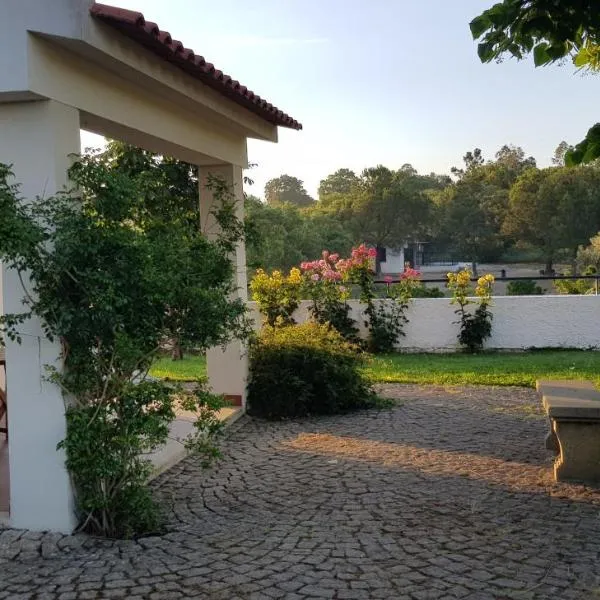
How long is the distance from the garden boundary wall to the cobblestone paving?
664cm

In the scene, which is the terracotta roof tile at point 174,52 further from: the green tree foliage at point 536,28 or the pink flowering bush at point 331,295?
the pink flowering bush at point 331,295

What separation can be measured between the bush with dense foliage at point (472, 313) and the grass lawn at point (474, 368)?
33 cm

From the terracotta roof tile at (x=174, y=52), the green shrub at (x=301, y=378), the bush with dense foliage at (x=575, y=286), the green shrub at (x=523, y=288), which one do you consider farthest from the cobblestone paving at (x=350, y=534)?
the green shrub at (x=523, y=288)

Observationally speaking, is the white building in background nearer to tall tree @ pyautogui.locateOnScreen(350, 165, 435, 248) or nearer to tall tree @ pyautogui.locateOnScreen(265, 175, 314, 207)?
tall tree @ pyautogui.locateOnScreen(350, 165, 435, 248)

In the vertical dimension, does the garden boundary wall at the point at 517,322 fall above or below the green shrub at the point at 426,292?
below

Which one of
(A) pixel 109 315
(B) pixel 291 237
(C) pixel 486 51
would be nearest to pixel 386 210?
(B) pixel 291 237

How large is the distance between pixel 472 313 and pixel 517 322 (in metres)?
0.87

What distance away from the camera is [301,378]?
845 centimetres

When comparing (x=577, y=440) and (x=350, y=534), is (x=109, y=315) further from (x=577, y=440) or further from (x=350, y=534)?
(x=577, y=440)

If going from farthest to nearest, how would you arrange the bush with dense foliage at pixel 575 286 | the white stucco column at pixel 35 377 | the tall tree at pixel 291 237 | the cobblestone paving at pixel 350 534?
the tall tree at pixel 291 237
the bush with dense foliage at pixel 575 286
the white stucco column at pixel 35 377
the cobblestone paving at pixel 350 534

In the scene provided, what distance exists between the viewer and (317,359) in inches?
331

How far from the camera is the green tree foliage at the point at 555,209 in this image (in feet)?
130

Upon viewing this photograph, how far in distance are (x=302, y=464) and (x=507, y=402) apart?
12.3ft

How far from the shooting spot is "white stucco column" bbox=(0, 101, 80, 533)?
447cm
